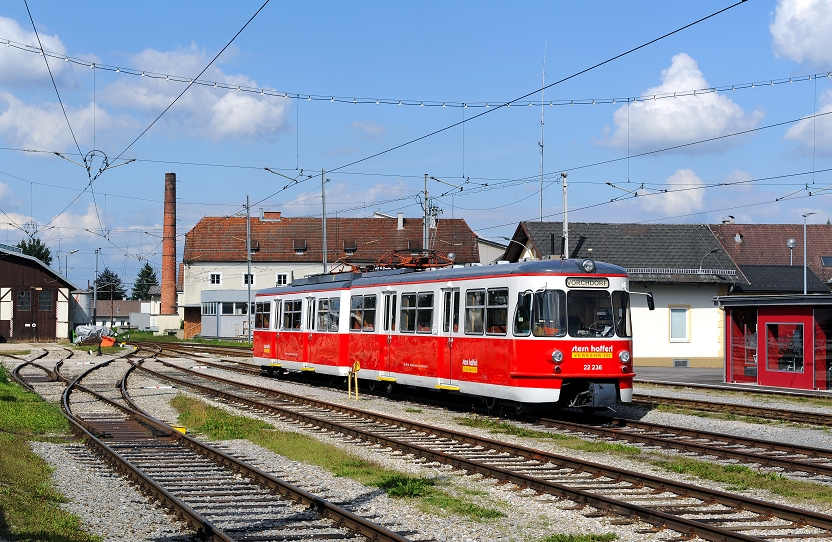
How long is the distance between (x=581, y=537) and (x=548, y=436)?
23.4ft

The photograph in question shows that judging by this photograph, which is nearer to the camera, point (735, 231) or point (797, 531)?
point (797, 531)

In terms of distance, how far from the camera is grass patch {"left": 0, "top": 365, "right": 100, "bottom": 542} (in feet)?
26.6

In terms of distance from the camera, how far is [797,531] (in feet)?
27.4

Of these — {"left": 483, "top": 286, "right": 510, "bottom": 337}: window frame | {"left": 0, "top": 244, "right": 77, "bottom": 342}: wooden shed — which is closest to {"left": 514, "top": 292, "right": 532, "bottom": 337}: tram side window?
{"left": 483, "top": 286, "right": 510, "bottom": 337}: window frame

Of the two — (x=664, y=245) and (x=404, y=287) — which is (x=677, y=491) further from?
(x=664, y=245)

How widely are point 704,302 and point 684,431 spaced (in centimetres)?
2416

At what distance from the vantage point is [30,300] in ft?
214

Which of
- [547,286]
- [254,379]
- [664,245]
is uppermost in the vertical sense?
[664,245]

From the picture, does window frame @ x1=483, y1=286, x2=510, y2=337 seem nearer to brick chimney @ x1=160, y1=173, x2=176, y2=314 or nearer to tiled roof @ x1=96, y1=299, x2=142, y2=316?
brick chimney @ x1=160, y1=173, x2=176, y2=314

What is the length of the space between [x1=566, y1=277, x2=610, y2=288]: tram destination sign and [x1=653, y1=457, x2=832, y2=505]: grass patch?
444 cm

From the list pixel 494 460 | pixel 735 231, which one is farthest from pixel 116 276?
pixel 494 460

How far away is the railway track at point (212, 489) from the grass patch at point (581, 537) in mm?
1318

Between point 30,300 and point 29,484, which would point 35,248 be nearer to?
point 30,300

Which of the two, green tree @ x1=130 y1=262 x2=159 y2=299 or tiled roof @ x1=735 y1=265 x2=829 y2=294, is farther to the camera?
green tree @ x1=130 y1=262 x2=159 y2=299
